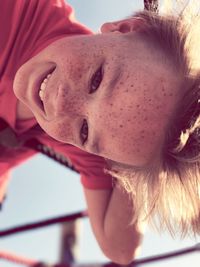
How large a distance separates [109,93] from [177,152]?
158 mm

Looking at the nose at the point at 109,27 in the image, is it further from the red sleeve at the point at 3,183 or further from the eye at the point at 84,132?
the red sleeve at the point at 3,183

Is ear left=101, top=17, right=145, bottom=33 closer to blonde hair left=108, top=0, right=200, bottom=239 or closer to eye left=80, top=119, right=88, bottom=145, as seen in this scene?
blonde hair left=108, top=0, right=200, bottom=239

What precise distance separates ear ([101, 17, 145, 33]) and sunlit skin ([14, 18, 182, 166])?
2 centimetres

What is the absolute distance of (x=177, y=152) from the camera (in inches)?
34.1

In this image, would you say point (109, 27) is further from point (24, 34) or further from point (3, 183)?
point (3, 183)

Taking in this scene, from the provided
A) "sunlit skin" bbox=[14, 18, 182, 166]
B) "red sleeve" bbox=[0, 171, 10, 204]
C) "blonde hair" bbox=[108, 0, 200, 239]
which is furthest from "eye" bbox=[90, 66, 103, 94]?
"red sleeve" bbox=[0, 171, 10, 204]

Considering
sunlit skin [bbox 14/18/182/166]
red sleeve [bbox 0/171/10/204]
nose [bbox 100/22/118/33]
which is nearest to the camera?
sunlit skin [bbox 14/18/182/166]

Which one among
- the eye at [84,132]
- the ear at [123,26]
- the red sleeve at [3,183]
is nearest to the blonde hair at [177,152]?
the ear at [123,26]

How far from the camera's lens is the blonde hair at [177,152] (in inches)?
32.7

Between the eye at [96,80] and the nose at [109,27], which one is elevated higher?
the nose at [109,27]

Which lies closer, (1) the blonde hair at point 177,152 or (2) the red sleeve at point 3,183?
(1) the blonde hair at point 177,152

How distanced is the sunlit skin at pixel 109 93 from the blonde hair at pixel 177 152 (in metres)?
0.03

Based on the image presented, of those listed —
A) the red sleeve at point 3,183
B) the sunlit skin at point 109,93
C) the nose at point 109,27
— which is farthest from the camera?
the red sleeve at point 3,183

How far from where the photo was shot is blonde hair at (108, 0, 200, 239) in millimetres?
830
